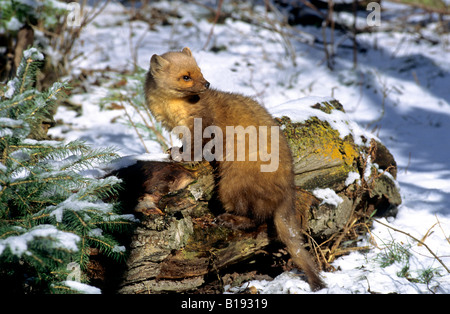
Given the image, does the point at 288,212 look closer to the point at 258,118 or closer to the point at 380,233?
the point at 258,118

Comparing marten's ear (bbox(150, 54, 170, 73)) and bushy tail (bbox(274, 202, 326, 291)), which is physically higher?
marten's ear (bbox(150, 54, 170, 73))

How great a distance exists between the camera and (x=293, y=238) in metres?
3.04

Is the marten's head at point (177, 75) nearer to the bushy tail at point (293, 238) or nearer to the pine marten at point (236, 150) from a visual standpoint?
the pine marten at point (236, 150)

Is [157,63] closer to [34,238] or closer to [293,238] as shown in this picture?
[293,238]

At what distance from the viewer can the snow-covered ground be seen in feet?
10.5

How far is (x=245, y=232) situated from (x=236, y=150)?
0.65 metres

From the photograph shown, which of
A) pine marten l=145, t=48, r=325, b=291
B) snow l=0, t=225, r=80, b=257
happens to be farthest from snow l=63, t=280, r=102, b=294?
pine marten l=145, t=48, r=325, b=291

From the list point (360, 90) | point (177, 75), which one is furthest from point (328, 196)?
point (360, 90)

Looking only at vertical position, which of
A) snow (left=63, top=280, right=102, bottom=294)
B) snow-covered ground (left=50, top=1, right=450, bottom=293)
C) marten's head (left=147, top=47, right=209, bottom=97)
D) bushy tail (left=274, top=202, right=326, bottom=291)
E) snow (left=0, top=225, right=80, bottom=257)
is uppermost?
marten's head (left=147, top=47, right=209, bottom=97)

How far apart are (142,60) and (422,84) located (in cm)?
490

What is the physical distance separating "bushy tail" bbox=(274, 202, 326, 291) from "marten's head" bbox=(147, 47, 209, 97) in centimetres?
119

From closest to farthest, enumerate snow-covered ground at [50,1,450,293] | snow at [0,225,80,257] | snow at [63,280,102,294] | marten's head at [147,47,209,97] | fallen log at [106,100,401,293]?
1. snow at [0,225,80,257]
2. snow at [63,280,102,294]
3. fallen log at [106,100,401,293]
4. snow-covered ground at [50,1,450,293]
5. marten's head at [147,47,209,97]

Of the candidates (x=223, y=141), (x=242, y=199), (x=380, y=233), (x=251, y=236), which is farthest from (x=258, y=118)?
(x=380, y=233)

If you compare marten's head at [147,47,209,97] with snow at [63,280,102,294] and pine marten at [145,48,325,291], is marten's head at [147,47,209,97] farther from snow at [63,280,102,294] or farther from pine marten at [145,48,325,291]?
snow at [63,280,102,294]
